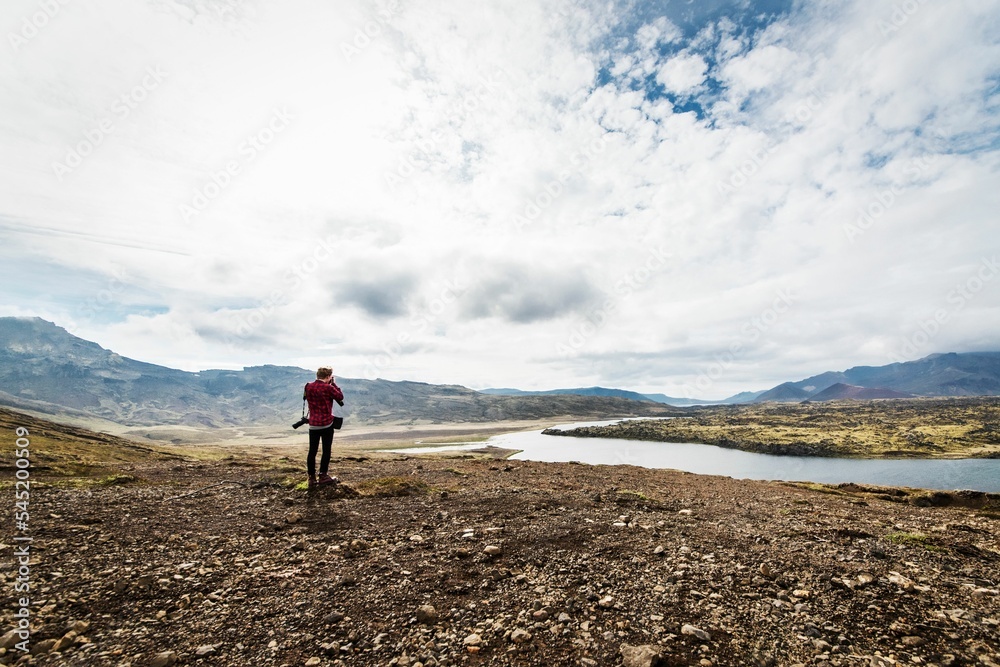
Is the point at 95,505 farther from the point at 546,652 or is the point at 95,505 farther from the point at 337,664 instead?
the point at 546,652

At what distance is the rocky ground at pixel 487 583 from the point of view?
6.54m

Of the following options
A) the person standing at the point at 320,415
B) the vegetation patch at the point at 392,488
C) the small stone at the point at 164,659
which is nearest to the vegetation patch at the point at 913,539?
the vegetation patch at the point at 392,488

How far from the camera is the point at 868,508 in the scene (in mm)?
16594

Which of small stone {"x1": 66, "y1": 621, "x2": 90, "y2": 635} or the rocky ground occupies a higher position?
small stone {"x1": 66, "y1": 621, "x2": 90, "y2": 635}

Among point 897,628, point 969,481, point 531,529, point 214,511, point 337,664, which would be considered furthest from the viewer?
point 969,481

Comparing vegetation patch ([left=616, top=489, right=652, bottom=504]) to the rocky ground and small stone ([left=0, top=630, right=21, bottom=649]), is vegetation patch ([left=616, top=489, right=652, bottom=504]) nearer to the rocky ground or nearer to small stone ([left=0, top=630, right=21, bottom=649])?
the rocky ground

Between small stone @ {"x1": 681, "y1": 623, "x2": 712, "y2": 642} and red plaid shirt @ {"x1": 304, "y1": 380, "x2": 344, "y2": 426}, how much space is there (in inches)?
478

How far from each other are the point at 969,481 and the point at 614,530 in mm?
81733

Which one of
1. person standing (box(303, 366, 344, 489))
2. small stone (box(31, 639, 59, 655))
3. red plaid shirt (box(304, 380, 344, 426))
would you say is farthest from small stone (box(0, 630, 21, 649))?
red plaid shirt (box(304, 380, 344, 426))

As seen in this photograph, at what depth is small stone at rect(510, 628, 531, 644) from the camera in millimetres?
6860

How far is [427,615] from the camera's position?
7535mm

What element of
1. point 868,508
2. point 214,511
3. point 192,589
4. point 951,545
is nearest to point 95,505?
point 214,511

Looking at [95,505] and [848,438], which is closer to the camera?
[95,505]

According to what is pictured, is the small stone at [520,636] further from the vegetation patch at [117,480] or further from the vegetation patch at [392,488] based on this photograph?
the vegetation patch at [117,480]
